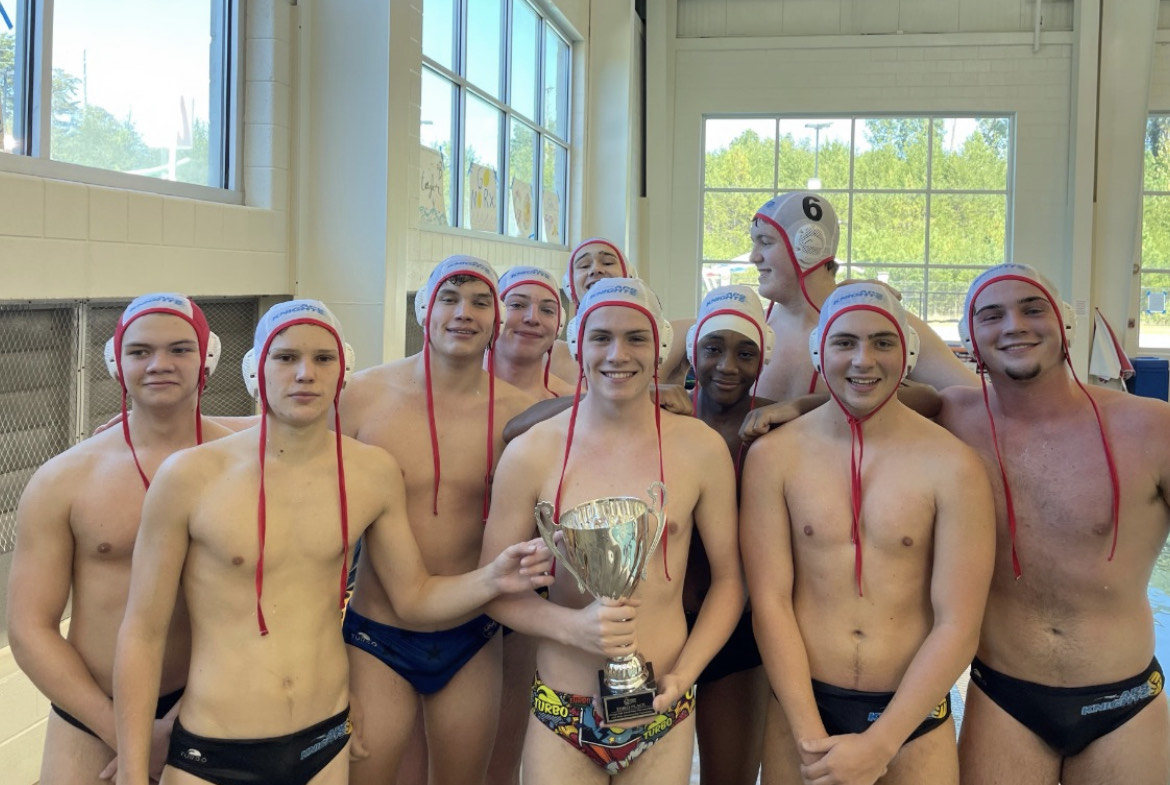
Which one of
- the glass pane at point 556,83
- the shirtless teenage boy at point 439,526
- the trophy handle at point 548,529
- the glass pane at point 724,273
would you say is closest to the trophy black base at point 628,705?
the trophy handle at point 548,529

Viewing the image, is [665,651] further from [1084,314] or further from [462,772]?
[1084,314]

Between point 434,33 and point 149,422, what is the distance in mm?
5425

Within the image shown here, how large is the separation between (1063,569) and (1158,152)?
1295 cm

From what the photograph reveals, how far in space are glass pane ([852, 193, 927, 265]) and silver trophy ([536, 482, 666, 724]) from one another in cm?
1238

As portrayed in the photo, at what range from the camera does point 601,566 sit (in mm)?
2051

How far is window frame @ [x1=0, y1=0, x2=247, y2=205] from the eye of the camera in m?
3.40

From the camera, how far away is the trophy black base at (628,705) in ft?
6.73

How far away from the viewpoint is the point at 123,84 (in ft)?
13.2

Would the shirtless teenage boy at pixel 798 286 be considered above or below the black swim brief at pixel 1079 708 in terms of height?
above

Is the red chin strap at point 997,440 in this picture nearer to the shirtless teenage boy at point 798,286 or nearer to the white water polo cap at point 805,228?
the shirtless teenage boy at point 798,286

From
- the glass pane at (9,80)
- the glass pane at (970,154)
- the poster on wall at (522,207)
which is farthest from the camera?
the glass pane at (970,154)

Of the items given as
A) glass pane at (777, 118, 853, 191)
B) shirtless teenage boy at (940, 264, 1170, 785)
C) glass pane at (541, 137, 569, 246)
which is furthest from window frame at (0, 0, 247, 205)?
glass pane at (777, 118, 853, 191)

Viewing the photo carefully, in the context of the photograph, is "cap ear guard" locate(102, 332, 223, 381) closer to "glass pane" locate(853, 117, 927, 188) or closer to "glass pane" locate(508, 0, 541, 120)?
"glass pane" locate(508, 0, 541, 120)

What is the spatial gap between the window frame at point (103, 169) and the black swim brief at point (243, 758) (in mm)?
2331
